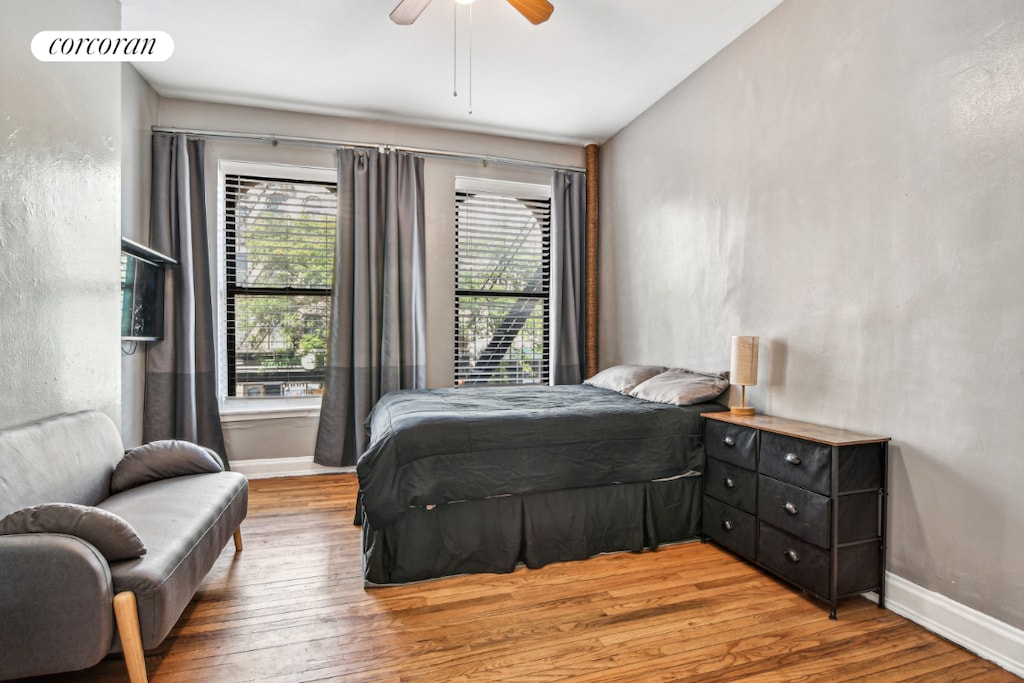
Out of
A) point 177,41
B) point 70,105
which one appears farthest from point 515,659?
point 177,41

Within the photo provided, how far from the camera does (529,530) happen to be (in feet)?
8.04

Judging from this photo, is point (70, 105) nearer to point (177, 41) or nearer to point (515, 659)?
point (177, 41)

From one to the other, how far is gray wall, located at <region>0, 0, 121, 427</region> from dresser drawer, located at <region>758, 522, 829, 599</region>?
3.10 metres

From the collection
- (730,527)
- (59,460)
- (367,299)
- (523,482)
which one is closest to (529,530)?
(523,482)

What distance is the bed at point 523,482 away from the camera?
226cm

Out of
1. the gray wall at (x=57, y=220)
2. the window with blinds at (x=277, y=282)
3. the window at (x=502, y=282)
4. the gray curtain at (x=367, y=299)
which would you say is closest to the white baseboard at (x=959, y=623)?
the window at (x=502, y=282)

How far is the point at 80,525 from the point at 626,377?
292cm

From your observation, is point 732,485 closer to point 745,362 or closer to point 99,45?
point 745,362

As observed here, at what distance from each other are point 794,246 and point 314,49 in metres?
3.03

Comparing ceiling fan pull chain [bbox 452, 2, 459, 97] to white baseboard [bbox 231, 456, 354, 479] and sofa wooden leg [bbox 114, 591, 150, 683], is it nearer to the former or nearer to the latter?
sofa wooden leg [bbox 114, 591, 150, 683]

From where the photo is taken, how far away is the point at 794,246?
8.49ft

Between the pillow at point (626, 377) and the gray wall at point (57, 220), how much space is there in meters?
2.95

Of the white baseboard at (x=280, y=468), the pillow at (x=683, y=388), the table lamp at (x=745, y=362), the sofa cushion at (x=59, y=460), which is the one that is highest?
the table lamp at (x=745, y=362)

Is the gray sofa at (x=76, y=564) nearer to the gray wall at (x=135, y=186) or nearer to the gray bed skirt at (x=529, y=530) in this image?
the gray bed skirt at (x=529, y=530)
